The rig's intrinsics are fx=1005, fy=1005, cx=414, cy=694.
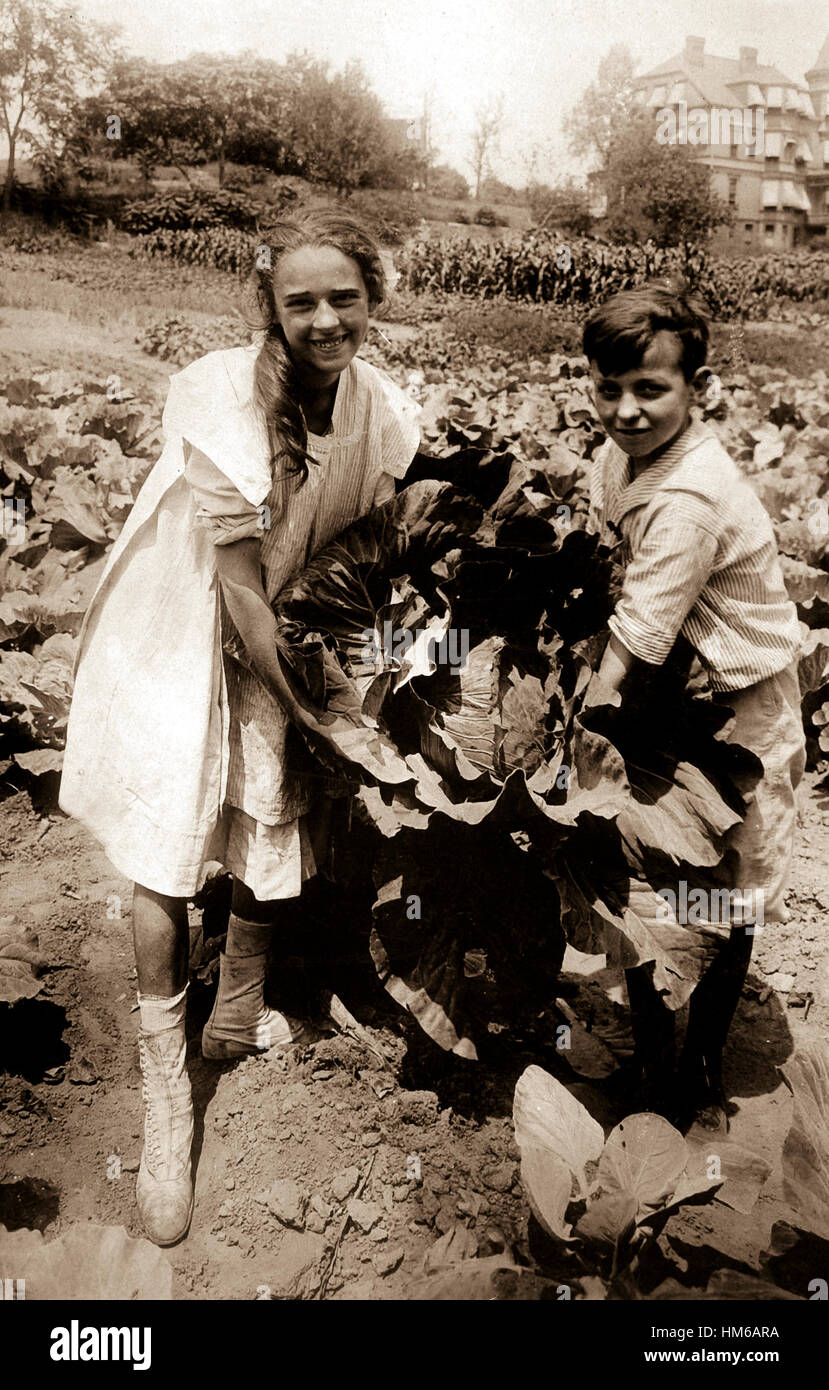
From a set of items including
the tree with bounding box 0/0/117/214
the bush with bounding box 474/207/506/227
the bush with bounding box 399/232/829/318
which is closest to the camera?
the tree with bounding box 0/0/117/214

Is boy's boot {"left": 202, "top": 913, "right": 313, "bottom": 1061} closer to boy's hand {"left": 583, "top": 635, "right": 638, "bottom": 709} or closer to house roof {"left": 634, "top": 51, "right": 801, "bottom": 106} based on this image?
boy's hand {"left": 583, "top": 635, "right": 638, "bottom": 709}

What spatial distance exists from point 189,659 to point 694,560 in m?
0.86

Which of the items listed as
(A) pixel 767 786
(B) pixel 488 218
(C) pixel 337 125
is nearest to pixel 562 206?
(B) pixel 488 218

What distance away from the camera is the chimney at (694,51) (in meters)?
2.16

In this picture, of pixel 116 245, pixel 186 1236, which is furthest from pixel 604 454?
pixel 116 245

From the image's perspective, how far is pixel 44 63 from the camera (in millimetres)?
2426

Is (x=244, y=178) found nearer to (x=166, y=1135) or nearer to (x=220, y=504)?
(x=220, y=504)

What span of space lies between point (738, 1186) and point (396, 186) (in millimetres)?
3051

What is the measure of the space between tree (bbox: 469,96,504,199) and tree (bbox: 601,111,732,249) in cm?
65

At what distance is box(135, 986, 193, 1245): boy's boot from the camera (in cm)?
179

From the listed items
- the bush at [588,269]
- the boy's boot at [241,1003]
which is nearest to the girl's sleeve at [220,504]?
the boy's boot at [241,1003]

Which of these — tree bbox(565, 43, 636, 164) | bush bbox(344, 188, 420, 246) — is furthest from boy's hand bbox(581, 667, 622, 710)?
bush bbox(344, 188, 420, 246)
